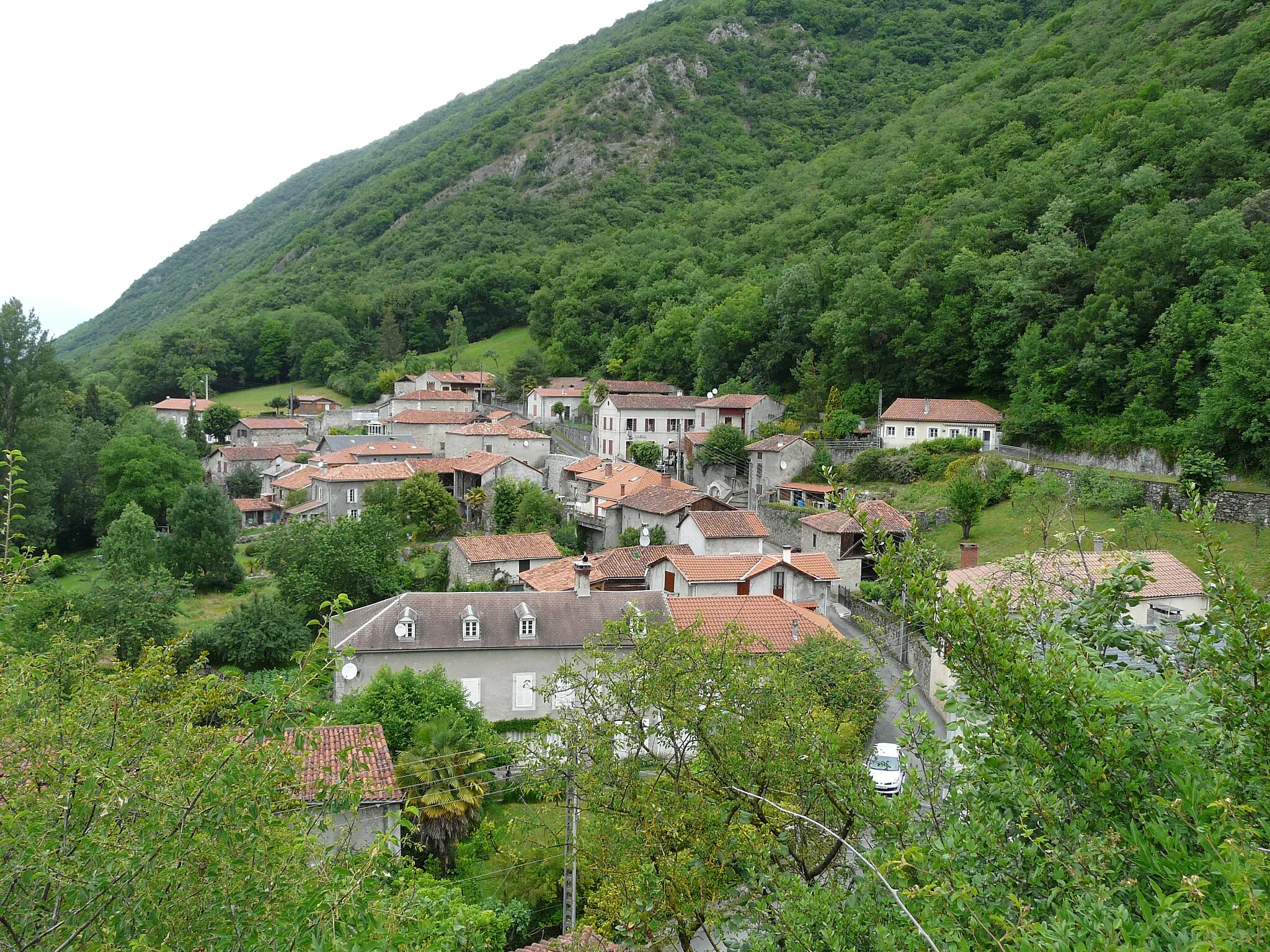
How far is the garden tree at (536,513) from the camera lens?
46.6 m

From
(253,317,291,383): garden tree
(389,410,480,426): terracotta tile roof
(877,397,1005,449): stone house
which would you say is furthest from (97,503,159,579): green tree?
(253,317,291,383): garden tree

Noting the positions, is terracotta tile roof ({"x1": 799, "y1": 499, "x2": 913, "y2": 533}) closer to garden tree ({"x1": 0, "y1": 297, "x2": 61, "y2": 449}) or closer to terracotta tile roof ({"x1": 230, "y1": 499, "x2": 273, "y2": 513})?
terracotta tile roof ({"x1": 230, "y1": 499, "x2": 273, "y2": 513})

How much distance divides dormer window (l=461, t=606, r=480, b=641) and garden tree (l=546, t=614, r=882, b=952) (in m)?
11.4

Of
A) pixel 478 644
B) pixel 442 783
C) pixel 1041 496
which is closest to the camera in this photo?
pixel 442 783

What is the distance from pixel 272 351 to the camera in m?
102

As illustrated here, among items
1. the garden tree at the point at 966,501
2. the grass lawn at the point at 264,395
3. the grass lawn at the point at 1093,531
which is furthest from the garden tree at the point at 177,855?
the grass lawn at the point at 264,395

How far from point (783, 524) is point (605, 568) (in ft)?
44.7

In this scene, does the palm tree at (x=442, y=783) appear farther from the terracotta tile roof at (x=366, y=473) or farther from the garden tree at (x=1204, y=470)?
the terracotta tile roof at (x=366, y=473)

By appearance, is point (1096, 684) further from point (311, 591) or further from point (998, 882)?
point (311, 591)

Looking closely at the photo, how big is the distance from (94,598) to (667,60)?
14508 cm

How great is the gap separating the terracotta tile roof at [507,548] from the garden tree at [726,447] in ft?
57.0

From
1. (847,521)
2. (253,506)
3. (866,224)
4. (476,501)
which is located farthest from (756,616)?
(866,224)

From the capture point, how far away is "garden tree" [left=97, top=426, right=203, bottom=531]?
52.8 m

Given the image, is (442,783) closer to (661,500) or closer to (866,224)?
(661,500)
